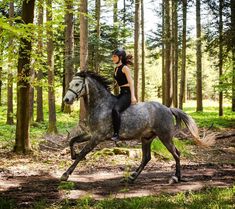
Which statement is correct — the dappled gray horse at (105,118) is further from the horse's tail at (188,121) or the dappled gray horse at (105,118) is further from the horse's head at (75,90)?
the horse's tail at (188,121)

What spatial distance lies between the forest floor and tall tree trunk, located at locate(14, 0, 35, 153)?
51 cm

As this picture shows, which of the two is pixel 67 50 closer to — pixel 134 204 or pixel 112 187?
pixel 112 187

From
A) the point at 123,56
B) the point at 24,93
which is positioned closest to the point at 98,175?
the point at 123,56

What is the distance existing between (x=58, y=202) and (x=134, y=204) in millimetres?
1459

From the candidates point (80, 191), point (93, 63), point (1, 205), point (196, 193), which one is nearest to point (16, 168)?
point (80, 191)

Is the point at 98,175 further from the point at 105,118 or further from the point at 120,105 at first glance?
the point at 120,105

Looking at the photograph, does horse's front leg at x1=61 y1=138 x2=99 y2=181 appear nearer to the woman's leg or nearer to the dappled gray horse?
the dappled gray horse

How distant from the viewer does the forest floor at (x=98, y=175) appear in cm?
744

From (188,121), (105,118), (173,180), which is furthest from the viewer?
(188,121)

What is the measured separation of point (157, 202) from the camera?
6.45 m

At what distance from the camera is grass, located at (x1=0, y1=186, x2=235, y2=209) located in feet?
19.9

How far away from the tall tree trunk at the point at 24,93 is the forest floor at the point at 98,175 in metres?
0.51

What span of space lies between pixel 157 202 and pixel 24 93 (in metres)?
6.93

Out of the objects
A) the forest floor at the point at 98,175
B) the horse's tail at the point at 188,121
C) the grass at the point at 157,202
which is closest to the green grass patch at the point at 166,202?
the grass at the point at 157,202
